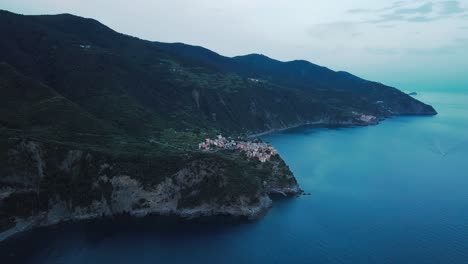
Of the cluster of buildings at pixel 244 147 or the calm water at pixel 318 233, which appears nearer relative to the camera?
the calm water at pixel 318 233

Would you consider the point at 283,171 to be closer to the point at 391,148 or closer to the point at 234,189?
the point at 234,189

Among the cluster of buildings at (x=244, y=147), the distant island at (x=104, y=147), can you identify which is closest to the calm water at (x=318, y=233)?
the distant island at (x=104, y=147)

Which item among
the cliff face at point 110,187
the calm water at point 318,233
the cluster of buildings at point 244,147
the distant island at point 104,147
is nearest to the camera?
the calm water at point 318,233

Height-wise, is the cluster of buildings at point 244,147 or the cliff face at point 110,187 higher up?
the cluster of buildings at point 244,147

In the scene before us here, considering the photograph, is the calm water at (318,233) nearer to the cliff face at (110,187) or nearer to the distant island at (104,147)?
the cliff face at (110,187)

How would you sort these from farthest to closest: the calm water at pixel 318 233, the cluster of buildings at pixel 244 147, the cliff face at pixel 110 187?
1. the cluster of buildings at pixel 244 147
2. the cliff face at pixel 110 187
3. the calm water at pixel 318 233

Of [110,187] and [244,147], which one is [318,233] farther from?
[244,147]
